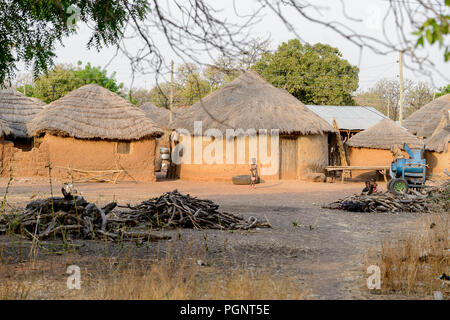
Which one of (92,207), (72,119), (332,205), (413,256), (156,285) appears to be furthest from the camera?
(72,119)

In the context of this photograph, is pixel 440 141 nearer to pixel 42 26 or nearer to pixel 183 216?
pixel 183 216

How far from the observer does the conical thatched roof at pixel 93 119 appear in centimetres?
1931

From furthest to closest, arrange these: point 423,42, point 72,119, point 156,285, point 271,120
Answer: point 271,120 → point 72,119 → point 156,285 → point 423,42

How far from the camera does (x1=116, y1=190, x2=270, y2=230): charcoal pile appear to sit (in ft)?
23.3

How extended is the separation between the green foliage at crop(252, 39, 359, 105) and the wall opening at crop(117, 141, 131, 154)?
1707cm

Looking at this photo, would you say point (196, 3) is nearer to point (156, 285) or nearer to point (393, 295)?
point (156, 285)

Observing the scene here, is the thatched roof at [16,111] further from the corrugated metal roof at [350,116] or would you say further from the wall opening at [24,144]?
the corrugated metal roof at [350,116]

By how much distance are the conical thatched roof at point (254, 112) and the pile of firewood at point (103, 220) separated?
13240 mm

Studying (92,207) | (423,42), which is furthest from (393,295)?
(92,207)

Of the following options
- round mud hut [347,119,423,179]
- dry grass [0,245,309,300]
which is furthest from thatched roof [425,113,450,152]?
dry grass [0,245,309,300]

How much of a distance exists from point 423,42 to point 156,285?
2.71 m

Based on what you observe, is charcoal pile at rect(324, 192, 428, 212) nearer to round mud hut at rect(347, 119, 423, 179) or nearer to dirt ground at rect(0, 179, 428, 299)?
dirt ground at rect(0, 179, 428, 299)

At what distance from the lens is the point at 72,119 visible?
19.8 meters

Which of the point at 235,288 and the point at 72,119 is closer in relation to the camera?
the point at 235,288
